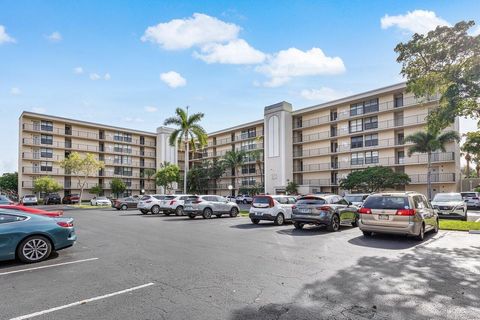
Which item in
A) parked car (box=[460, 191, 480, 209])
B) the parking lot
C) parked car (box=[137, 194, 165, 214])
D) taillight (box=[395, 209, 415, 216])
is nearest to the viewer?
the parking lot

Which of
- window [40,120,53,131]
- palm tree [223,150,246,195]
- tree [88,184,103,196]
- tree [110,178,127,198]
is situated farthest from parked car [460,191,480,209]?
window [40,120,53,131]

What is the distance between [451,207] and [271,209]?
10.5m

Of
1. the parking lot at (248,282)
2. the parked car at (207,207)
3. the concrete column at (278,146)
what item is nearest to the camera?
the parking lot at (248,282)

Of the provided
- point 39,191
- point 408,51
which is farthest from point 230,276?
point 39,191

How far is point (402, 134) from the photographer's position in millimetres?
42219

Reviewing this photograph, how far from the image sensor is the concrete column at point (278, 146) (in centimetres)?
5101

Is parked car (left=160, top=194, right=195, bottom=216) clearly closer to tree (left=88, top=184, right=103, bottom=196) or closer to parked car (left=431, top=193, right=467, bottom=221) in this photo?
parked car (left=431, top=193, right=467, bottom=221)

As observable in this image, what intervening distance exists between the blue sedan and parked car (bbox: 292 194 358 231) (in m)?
9.24

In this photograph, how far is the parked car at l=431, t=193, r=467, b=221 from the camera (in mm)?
18641

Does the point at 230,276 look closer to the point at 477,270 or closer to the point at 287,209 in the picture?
the point at 477,270

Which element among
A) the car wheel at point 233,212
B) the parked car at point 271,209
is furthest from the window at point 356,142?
the parked car at point 271,209

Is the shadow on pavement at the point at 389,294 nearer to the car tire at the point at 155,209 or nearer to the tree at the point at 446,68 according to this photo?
the tree at the point at 446,68

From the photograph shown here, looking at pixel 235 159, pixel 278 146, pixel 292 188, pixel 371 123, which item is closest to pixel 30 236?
pixel 292 188

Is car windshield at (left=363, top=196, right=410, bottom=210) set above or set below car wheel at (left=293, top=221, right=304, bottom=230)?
above
